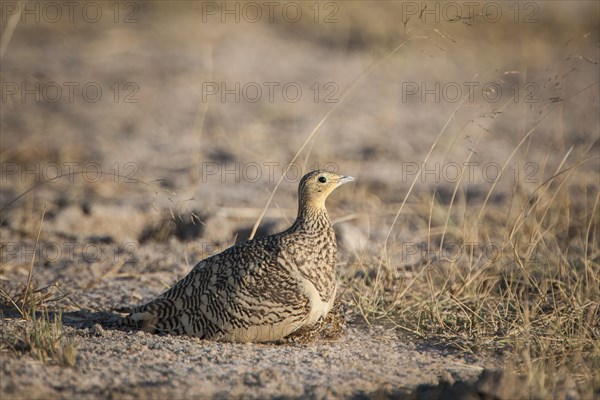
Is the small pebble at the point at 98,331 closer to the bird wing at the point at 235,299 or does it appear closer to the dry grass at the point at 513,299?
the bird wing at the point at 235,299

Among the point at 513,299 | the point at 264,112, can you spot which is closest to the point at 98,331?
the point at 513,299

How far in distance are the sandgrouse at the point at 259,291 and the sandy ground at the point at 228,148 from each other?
0.12 meters

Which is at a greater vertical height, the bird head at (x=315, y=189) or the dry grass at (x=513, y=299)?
the bird head at (x=315, y=189)

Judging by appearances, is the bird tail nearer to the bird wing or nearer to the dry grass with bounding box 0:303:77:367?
the bird wing

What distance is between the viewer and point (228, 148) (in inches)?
327

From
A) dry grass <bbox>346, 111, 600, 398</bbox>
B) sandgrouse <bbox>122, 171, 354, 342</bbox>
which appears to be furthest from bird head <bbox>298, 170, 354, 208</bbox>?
dry grass <bbox>346, 111, 600, 398</bbox>

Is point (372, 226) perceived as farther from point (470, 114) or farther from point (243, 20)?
point (243, 20)

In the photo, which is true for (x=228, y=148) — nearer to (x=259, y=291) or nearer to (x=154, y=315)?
(x=154, y=315)

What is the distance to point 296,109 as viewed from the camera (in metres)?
9.41

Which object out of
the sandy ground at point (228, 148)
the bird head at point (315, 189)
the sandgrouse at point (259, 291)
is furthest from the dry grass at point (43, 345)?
the bird head at point (315, 189)

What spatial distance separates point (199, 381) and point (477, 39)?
9784 mm

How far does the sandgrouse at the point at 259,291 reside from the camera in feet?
12.7

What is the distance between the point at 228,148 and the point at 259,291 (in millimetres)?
4572

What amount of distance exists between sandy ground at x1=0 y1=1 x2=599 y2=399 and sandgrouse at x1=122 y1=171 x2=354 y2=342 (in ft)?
0.38
